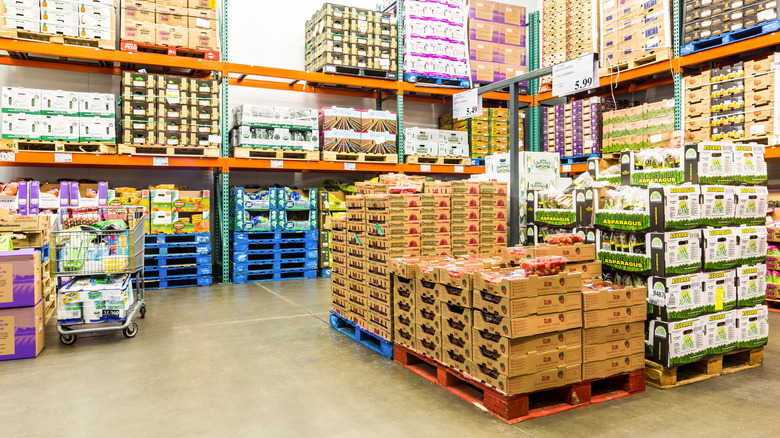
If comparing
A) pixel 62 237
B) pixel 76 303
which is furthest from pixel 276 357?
pixel 62 237

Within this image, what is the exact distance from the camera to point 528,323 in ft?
9.87

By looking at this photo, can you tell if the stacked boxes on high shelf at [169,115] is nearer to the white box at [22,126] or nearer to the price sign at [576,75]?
the white box at [22,126]

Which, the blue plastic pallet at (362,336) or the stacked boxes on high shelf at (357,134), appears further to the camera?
the stacked boxes on high shelf at (357,134)

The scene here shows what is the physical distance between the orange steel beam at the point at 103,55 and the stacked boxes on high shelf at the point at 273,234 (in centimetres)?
209

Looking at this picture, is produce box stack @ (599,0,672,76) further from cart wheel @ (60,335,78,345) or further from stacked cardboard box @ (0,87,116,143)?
cart wheel @ (60,335,78,345)

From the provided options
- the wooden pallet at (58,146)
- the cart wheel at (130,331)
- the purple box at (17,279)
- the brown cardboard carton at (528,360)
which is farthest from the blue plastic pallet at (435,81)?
the brown cardboard carton at (528,360)

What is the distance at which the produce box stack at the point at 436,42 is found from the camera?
9719 mm

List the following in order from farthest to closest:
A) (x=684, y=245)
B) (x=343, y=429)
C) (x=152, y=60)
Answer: (x=152, y=60) → (x=684, y=245) → (x=343, y=429)

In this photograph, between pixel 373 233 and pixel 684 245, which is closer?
pixel 684 245

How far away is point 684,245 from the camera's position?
12.1 feet

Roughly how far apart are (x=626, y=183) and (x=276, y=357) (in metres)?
3.28

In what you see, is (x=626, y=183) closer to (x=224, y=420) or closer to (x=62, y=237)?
(x=224, y=420)

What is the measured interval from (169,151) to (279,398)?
225 inches

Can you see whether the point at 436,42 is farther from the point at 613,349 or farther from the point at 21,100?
the point at 613,349
